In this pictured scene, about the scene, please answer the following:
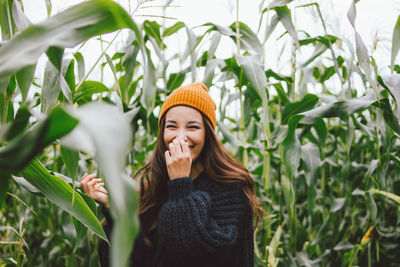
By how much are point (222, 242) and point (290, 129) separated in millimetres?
351

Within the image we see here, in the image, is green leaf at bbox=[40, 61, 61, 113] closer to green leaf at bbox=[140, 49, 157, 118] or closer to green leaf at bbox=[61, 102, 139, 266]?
green leaf at bbox=[140, 49, 157, 118]

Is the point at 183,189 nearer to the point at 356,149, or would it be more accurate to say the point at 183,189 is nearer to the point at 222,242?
the point at 222,242

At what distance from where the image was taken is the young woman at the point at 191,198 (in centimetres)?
75

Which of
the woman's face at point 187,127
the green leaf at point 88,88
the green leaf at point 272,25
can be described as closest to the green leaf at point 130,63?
the green leaf at point 88,88

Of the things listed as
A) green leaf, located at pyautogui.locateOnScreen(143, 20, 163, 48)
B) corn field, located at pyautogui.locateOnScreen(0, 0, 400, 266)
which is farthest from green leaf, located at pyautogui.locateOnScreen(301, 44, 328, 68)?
green leaf, located at pyautogui.locateOnScreen(143, 20, 163, 48)

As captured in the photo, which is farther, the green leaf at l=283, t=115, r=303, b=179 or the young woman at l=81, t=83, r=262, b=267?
the green leaf at l=283, t=115, r=303, b=179

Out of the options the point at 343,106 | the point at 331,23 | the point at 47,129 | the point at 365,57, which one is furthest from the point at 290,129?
the point at 331,23

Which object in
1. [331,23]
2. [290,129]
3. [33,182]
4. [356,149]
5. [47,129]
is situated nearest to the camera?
[47,129]

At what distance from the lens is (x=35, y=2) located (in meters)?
0.76

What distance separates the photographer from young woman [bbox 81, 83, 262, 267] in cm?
75

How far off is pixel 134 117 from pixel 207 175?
1.27ft

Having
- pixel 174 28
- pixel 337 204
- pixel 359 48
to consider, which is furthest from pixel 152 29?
pixel 337 204

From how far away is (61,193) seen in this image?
525 millimetres

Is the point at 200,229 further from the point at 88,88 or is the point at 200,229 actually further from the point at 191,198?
the point at 88,88
